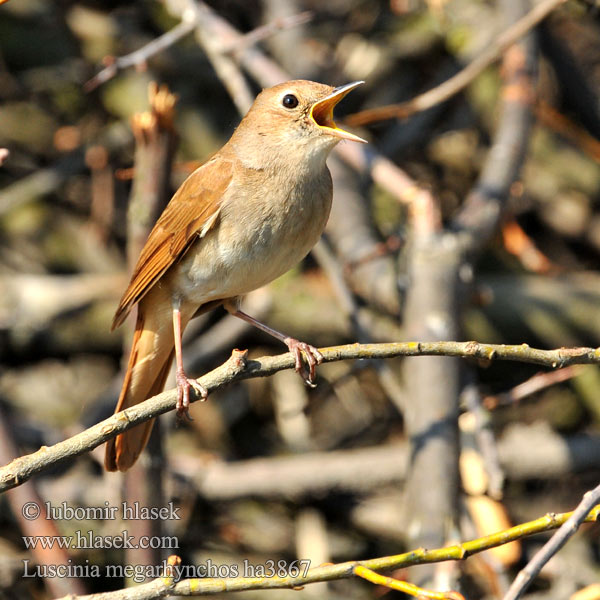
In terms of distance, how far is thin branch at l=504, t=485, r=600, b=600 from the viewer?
199 cm

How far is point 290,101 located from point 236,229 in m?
0.58

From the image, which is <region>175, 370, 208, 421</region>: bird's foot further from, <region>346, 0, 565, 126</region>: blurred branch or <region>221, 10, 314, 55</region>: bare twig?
<region>346, 0, 565, 126</region>: blurred branch

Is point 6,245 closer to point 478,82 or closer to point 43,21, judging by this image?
point 43,21

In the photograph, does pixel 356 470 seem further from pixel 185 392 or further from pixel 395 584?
pixel 395 584

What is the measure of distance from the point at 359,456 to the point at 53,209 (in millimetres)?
2550

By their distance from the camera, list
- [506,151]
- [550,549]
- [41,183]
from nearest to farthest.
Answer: [550,549] → [506,151] → [41,183]

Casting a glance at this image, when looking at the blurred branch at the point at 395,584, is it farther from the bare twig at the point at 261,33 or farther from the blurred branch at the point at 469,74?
the blurred branch at the point at 469,74

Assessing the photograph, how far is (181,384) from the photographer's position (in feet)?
10.2

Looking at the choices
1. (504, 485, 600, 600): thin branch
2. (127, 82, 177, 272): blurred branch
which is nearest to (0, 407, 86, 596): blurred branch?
(127, 82, 177, 272): blurred branch

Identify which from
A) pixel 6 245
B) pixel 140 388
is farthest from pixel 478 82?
pixel 140 388

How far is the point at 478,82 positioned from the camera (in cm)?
609

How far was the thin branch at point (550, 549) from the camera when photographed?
1994 mm

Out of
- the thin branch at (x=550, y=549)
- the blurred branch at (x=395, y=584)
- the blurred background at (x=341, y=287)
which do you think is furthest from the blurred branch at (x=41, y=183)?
the thin branch at (x=550, y=549)

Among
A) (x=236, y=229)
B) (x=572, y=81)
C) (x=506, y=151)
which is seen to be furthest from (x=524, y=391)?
(x=572, y=81)
